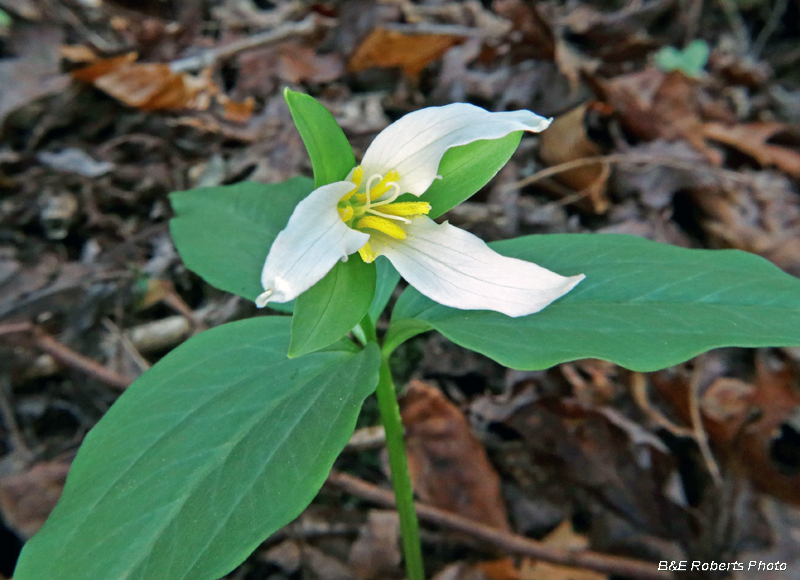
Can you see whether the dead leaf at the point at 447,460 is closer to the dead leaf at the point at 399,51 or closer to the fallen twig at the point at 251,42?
the dead leaf at the point at 399,51

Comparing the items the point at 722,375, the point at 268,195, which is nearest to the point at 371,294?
the point at 268,195

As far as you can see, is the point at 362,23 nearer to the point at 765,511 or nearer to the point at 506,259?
the point at 506,259

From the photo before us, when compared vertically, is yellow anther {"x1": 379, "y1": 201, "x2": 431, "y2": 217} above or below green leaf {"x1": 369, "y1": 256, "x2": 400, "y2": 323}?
above

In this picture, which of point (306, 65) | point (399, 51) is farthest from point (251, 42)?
point (399, 51)

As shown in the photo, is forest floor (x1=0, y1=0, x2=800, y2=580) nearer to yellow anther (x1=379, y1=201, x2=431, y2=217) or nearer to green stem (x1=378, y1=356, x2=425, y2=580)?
green stem (x1=378, y1=356, x2=425, y2=580)

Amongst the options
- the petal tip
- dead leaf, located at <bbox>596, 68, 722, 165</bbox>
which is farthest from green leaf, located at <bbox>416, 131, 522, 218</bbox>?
dead leaf, located at <bbox>596, 68, 722, 165</bbox>

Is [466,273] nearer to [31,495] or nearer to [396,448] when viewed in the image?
[396,448]
